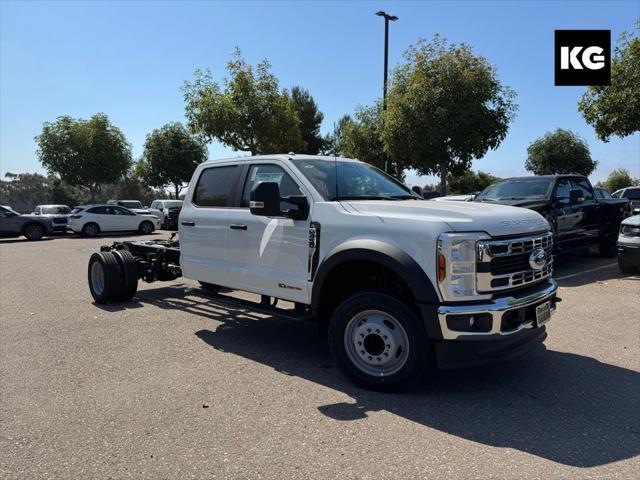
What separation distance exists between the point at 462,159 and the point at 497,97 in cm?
252

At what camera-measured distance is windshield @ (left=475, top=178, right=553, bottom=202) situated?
10094mm

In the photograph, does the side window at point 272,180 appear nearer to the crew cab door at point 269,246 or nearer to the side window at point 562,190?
the crew cab door at point 269,246

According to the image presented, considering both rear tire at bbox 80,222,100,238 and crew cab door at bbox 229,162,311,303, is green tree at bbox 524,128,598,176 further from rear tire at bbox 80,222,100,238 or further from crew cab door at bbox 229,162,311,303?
crew cab door at bbox 229,162,311,303

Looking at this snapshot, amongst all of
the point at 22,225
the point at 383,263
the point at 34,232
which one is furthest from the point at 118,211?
the point at 383,263

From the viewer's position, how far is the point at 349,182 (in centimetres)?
525

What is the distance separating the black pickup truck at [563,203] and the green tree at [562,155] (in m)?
39.9

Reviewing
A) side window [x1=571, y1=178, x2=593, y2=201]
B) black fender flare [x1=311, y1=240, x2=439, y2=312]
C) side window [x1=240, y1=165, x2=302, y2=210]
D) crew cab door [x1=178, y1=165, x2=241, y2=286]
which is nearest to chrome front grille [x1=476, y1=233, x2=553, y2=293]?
black fender flare [x1=311, y1=240, x2=439, y2=312]

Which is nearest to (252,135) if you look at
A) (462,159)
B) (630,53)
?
(462,159)

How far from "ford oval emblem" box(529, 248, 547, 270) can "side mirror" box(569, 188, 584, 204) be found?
6.39 m

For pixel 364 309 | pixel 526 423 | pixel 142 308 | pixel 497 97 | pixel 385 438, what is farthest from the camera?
pixel 497 97

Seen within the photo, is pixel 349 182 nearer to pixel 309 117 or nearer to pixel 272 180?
pixel 272 180

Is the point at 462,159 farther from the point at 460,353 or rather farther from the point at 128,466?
the point at 128,466

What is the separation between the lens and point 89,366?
4.98 m

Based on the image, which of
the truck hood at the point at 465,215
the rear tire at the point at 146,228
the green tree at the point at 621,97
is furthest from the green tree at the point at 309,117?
the truck hood at the point at 465,215
